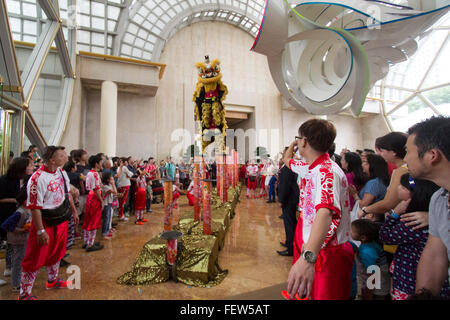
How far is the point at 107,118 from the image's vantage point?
9781mm

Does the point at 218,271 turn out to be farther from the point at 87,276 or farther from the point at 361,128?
the point at 361,128

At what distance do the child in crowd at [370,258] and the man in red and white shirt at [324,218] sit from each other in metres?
0.73

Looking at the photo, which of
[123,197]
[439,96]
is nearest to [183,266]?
[123,197]

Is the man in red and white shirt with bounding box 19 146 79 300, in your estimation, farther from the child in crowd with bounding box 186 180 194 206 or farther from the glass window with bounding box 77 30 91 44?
the glass window with bounding box 77 30 91 44

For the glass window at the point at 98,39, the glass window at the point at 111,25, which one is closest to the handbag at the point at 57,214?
the glass window at the point at 98,39

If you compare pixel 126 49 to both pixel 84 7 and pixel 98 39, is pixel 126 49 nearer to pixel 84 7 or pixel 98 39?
pixel 98 39

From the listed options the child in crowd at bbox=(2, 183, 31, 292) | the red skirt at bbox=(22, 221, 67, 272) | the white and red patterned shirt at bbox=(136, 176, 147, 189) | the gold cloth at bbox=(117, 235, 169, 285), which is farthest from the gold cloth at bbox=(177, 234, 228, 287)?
the white and red patterned shirt at bbox=(136, 176, 147, 189)

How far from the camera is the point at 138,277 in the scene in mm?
2516

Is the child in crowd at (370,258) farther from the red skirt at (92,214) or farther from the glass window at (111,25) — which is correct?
the glass window at (111,25)

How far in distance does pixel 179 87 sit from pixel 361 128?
16358mm

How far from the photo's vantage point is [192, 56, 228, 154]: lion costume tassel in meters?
4.64
